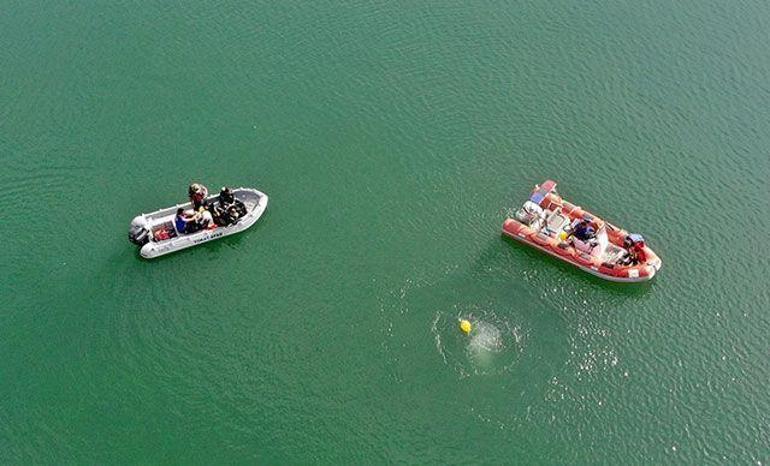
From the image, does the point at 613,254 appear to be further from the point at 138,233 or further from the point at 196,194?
the point at 138,233

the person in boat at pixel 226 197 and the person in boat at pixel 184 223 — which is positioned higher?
the person in boat at pixel 226 197

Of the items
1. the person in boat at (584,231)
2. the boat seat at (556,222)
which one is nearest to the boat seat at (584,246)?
the person in boat at (584,231)

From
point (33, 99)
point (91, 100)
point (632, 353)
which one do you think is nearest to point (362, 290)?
point (632, 353)

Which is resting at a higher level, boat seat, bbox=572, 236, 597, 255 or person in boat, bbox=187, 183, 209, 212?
person in boat, bbox=187, 183, 209, 212

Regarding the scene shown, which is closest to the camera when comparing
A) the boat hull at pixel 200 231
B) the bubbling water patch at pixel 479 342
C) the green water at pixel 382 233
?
the green water at pixel 382 233

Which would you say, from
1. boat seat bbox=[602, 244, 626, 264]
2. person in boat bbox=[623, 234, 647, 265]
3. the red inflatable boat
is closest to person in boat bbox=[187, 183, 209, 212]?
the red inflatable boat

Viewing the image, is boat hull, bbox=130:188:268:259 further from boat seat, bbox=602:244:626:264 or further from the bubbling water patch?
boat seat, bbox=602:244:626:264

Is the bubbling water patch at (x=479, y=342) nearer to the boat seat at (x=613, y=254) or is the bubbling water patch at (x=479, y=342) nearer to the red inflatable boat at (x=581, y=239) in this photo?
the red inflatable boat at (x=581, y=239)
